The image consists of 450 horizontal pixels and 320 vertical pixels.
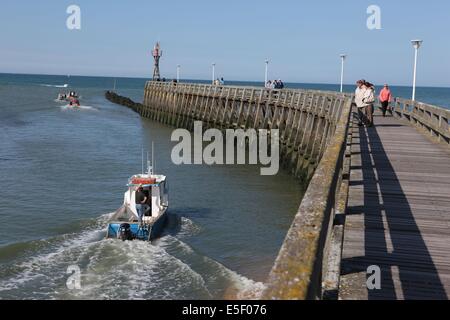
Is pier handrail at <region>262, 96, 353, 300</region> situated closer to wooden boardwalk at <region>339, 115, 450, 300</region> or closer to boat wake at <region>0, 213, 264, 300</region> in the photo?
wooden boardwalk at <region>339, 115, 450, 300</region>

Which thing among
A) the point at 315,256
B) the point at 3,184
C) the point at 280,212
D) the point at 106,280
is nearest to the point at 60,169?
the point at 3,184

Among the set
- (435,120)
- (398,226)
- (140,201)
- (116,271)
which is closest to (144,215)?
(140,201)

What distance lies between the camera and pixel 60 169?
24172 millimetres

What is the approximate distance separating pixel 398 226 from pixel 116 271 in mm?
6948

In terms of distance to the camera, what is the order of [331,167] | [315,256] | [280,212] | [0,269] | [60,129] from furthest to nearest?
1. [60,129]
2. [280,212]
3. [0,269]
4. [331,167]
5. [315,256]

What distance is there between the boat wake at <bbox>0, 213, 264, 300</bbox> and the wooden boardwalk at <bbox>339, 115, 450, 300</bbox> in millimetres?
3172

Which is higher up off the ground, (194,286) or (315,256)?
(315,256)

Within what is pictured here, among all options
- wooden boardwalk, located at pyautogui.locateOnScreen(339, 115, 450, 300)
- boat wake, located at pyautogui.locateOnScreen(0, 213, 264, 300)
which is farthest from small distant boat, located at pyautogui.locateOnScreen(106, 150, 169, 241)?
wooden boardwalk, located at pyautogui.locateOnScreen(339, 115, 450, 300)

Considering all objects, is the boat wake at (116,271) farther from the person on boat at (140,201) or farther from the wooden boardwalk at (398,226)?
the wooden boardwalk at (398,226)

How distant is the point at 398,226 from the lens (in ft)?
21.8

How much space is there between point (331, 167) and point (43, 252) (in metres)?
9.84

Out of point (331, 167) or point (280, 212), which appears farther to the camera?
point (280, 212)

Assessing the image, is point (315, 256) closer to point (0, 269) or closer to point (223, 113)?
point (0, 269)

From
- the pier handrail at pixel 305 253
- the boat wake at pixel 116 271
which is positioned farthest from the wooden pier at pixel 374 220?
the boat wake at pixel 116 271
